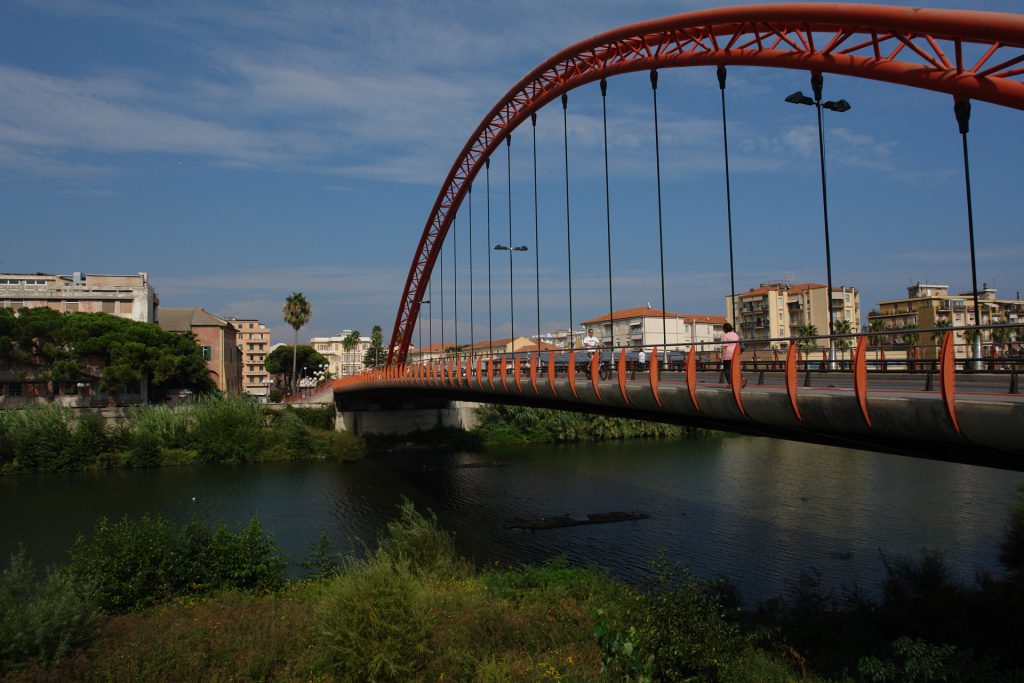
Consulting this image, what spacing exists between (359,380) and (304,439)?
18.4 ft

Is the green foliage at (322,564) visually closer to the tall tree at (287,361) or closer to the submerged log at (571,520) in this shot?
the submerged log at (571,520)

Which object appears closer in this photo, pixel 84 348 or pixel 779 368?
pixel 779 368

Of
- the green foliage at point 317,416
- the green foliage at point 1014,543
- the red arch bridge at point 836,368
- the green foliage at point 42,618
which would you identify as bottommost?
the green foliage at point 1014,543

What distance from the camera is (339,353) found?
168 meters

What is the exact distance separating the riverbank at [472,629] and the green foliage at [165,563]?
0.05 meters

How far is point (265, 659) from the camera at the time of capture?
1311cm

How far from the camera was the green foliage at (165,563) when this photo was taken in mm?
16156

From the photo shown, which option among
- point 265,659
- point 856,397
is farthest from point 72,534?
point 856,397

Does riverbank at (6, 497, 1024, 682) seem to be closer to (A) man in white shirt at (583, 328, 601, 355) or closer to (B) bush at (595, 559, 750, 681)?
(B) bush at (595, 559, 750, 681)

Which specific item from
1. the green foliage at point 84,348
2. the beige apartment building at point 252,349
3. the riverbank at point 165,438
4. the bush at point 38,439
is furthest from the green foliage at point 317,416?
the beige apartment building at point 252,349

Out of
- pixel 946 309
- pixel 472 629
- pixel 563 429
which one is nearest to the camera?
pixel 472 629

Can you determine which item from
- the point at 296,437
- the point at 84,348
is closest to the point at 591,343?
the point at 296,437

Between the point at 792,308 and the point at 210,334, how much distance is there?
183 feet

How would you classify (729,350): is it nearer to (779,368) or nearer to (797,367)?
(797,367)
